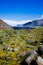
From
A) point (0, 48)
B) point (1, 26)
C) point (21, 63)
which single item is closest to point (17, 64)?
point (21, 63)

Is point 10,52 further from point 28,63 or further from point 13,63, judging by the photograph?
point 28,63

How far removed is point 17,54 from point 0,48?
8171mm

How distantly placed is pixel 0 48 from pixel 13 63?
14.0 meters

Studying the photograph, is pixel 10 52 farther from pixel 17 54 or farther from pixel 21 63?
pixel 21 63

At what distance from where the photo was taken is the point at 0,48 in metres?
56.6

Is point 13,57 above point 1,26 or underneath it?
underneath

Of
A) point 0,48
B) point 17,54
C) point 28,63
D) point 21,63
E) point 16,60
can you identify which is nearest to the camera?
point 28,63

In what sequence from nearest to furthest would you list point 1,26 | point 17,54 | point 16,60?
point 16,60 → point 17,54 → point 1,26

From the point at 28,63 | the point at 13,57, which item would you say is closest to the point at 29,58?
the point at 28,63

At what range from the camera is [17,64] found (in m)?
42.9

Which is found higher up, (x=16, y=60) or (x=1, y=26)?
(x=1, y=26)

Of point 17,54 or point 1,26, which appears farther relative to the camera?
point 1,26

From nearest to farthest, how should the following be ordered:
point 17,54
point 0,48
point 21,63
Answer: point 21,63, point 17,54, point 0,48

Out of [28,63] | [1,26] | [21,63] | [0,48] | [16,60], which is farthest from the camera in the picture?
[1,26]
